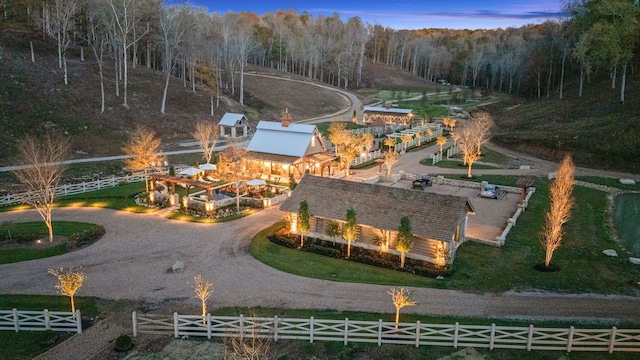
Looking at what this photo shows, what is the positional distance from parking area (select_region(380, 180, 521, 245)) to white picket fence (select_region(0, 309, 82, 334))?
2475 centimetres

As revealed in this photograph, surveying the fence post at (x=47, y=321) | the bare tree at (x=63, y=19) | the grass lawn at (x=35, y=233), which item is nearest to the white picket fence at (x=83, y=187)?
the grass lawn at (x=35, y=233)

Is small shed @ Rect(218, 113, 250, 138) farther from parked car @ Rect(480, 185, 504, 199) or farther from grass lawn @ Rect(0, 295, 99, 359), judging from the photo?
grass lawn @ Rect(0, 295, 99, 359)

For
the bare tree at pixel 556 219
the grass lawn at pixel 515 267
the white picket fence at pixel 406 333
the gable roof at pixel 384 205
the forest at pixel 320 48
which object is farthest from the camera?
the forest at pixel 320 48

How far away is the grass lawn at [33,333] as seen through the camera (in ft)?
61.4

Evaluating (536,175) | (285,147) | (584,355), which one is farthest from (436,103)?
(584,355)

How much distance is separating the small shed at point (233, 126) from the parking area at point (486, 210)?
30742 mm

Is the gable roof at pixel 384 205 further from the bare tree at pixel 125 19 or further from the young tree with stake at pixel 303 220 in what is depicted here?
the bare tree at pixel 125 19

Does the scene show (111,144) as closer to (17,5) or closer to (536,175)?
(17,5)

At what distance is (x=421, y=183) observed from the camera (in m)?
44.3

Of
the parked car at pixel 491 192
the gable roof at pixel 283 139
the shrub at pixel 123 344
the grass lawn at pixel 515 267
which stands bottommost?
the shrub at pixel 123 344

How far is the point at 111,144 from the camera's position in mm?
56531

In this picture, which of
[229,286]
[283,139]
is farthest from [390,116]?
[229,286]

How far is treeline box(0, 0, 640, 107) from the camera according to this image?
218 ft

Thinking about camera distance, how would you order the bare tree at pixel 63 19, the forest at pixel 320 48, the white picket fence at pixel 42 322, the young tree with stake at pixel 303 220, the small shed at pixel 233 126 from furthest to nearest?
the small shed at pixel 233 126, the forest at pixel 320 48, the bare tree at pixel 63 19, the young tree with stake at pixel 303 220, the white picket fence at pixel 42 322
